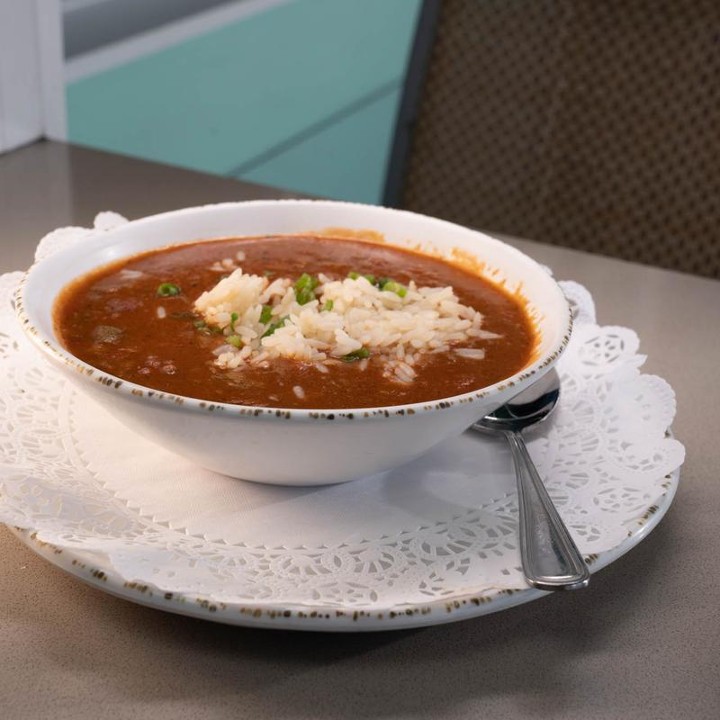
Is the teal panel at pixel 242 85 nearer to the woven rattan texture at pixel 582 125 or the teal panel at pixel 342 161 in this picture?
the teal panel at pixel 342 161

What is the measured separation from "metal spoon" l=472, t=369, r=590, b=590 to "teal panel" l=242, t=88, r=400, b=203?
2.09 meters

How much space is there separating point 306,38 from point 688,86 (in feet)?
4.51

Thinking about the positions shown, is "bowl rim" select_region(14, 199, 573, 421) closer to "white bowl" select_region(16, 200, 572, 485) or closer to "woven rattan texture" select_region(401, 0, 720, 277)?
"white bowl" select_region(16, 200, 572, 485)

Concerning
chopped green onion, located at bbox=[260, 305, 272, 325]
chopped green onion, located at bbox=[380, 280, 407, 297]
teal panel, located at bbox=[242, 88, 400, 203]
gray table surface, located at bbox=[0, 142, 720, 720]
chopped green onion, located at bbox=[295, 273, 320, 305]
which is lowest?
teal panel, located at bbox=[242, 88, 400, 203]

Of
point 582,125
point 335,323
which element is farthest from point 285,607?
point 582,125

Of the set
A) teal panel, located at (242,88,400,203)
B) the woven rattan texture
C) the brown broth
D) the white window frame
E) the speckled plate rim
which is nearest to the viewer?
the speckled plate rim

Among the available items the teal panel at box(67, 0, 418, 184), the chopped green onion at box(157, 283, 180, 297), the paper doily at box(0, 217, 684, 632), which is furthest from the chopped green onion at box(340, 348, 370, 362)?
the teal panel at box(67, 0, 418, 184)

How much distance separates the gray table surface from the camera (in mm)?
754

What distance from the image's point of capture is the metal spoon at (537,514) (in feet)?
2.63

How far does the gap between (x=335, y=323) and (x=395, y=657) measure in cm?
33

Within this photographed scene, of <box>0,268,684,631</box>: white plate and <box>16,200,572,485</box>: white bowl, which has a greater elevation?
<box>16,200,572,485</box>: white bowl

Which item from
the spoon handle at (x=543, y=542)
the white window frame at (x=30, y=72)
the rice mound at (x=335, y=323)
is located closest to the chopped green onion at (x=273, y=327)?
the rice mound at (x=335, y=323)

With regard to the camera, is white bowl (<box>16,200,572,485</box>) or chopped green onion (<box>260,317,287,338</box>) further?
chopped green onion (<box>260,317,287,338</box>)

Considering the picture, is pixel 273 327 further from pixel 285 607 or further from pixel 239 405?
pixel 285 607
